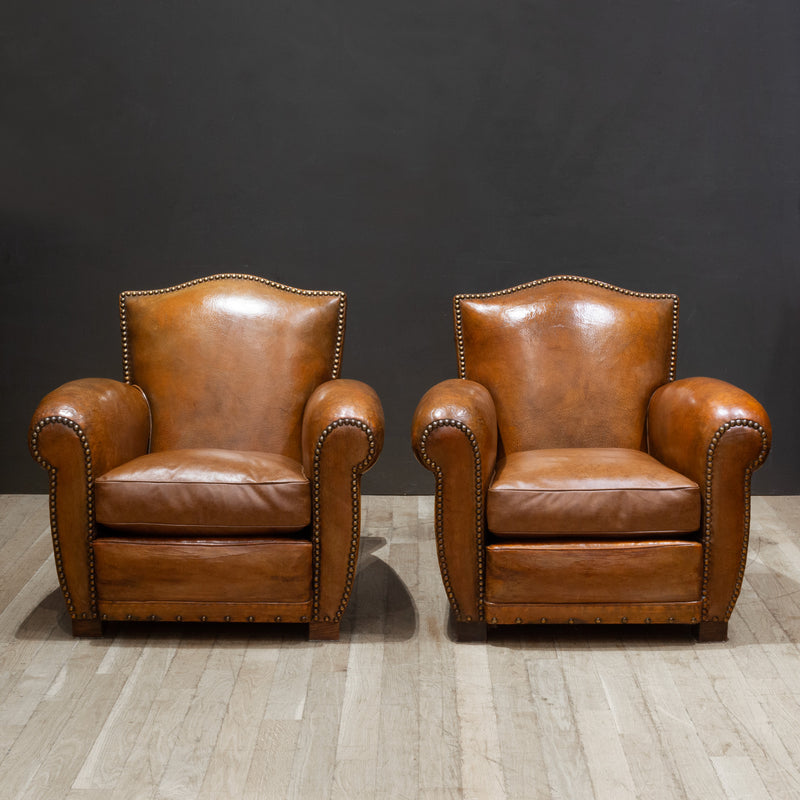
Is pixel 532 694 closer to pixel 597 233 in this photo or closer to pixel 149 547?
pixel 149 547

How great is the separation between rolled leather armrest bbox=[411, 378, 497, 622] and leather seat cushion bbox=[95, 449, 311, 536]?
37 centimetres

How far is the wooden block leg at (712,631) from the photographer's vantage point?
2844 millimetres

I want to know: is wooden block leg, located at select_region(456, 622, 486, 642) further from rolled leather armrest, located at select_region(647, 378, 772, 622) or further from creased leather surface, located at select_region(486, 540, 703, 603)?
rolled leather armrest, located at select_region(647, 378, 772, 622)

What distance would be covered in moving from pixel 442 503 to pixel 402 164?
1.76 m

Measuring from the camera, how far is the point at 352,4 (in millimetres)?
3932

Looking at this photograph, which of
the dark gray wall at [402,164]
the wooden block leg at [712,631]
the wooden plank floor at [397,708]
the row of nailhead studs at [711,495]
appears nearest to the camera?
the wooden plank floor at [397,708]

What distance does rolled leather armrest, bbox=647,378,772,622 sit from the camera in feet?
8.99

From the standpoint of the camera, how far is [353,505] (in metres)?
2.79

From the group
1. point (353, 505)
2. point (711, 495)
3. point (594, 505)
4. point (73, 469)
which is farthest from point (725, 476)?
point (73, 469)

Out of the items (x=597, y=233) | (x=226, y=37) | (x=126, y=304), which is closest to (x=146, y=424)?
(x=126, y=304)

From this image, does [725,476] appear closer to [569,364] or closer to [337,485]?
[569,364]

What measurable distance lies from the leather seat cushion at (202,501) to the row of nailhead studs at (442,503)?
35 cm

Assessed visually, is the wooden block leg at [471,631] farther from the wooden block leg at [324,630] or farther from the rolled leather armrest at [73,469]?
the rolled leather armrest at [73,469]

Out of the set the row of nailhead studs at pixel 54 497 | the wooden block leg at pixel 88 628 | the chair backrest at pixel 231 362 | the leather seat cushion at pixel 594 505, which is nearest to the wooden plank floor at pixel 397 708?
the wooden block leg at pixel 88 628
